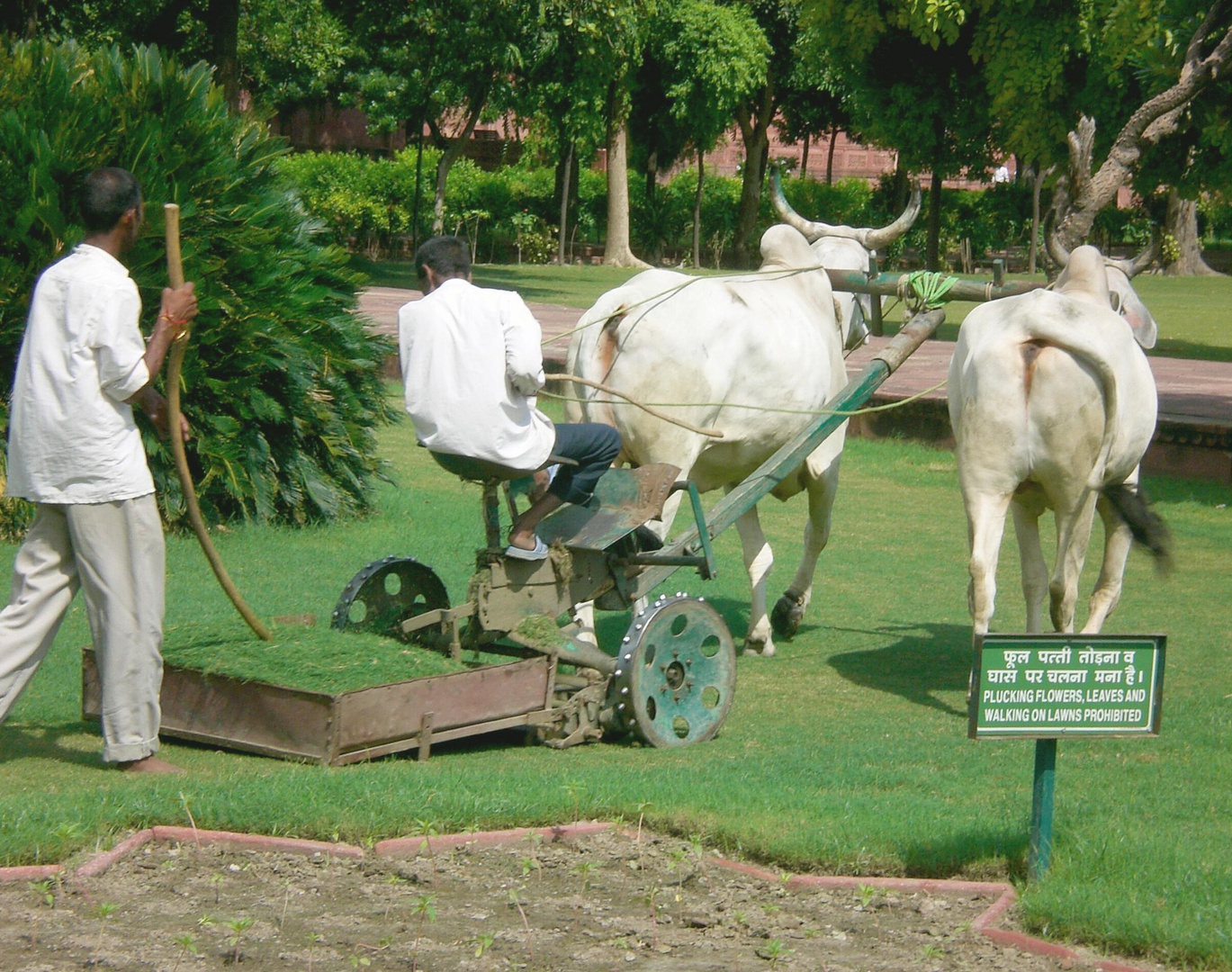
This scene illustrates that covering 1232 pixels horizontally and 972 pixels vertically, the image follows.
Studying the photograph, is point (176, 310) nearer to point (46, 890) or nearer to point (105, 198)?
point (105, 198)

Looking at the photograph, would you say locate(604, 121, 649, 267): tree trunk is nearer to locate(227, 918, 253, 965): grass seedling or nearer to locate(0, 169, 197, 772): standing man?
locate(0, 169, 197, 772): standing man

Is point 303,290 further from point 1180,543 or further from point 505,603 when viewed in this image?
point 1180,543

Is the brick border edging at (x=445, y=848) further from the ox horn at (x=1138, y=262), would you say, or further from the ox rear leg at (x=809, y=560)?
the ox horn at (x=1138, y=262)

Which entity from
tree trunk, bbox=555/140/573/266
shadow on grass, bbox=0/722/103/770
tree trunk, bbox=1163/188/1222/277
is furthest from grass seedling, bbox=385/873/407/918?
tree trunk, bbox=1163/188/1222/277

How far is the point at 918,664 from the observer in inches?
341

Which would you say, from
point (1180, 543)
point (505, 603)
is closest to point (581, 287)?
point (1180, 543)

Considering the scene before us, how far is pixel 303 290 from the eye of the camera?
11.1 m

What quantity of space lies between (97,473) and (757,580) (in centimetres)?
428

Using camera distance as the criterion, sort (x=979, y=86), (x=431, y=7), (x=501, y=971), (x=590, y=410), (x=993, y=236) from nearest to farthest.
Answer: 1. (x=501, y=971)
2. (x=590, y=410)
3. (x=431, y=7)
4. (x=979, y=86)
5. (x=993, y=236)

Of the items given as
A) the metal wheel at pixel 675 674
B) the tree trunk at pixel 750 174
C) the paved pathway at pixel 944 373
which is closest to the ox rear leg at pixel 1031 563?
the metal wheel at pixel 675 674

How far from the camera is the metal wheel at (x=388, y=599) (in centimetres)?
696

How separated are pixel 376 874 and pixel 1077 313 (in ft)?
14.4

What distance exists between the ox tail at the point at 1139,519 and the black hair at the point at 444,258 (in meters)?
3.50

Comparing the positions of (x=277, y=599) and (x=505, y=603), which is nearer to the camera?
(x=505, y=603)
